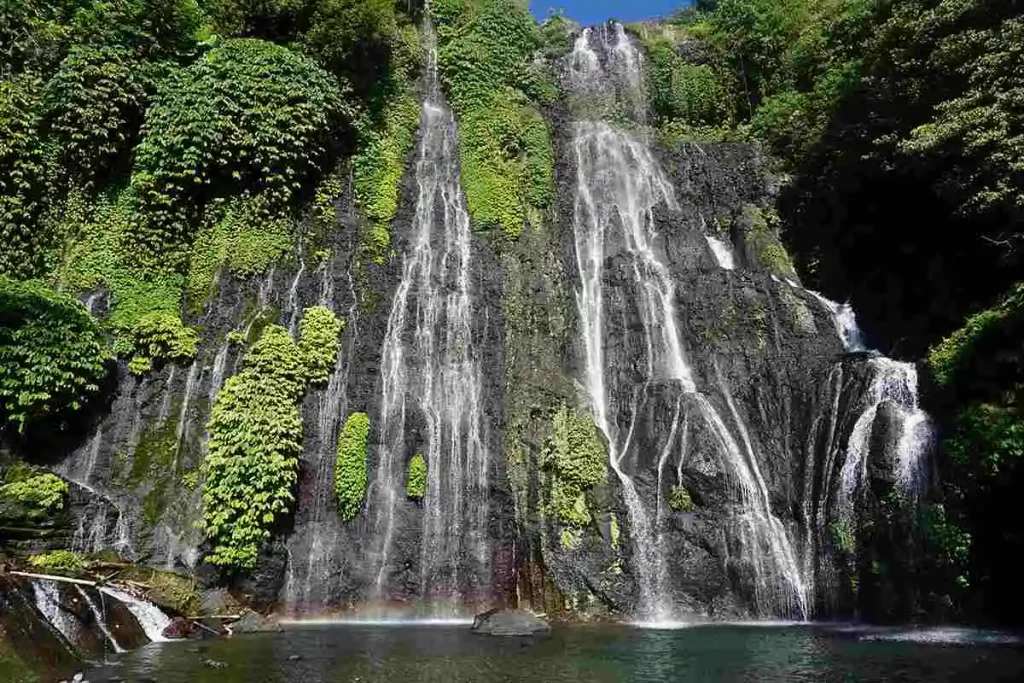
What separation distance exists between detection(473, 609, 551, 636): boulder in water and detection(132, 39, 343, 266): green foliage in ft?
44.3

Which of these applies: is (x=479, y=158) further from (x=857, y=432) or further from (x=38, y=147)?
(x=857, y=432)

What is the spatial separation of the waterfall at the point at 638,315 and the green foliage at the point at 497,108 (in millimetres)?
1842

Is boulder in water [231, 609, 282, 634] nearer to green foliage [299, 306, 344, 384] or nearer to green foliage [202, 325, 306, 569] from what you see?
green foliage [202, 325, 306, 569]

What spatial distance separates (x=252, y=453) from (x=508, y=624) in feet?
22.6

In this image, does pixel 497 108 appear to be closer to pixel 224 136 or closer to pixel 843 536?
pixel 224 136

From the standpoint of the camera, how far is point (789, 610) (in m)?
16.2

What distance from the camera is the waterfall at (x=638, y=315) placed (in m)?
16.5

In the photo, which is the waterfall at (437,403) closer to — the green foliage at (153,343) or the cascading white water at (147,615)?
the cascading white water at (147,615)

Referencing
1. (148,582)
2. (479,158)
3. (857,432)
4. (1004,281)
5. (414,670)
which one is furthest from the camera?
(479,158)

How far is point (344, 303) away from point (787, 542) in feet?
41.5

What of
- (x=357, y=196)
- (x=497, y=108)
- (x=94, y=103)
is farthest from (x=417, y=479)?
(x=497, y=108)

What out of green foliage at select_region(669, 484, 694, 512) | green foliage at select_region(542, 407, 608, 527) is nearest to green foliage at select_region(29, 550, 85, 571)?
green foliage at select_region(542, 407, 608, 527)

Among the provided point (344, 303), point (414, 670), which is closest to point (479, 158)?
point (344, 303)

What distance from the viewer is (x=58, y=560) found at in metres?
14.1
